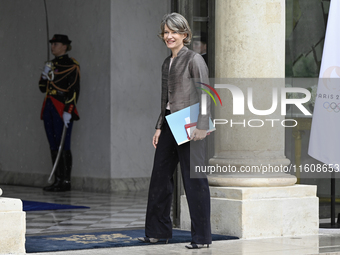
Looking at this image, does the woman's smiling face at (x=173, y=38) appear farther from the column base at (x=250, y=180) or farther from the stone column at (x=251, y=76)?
the column base at (x=250, y=180)

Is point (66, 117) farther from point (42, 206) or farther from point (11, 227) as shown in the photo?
point (11, 227)

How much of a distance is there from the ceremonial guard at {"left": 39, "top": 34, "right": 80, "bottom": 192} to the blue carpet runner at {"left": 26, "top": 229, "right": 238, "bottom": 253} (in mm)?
4805

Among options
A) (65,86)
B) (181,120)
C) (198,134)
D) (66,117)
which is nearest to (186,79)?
(181,120)

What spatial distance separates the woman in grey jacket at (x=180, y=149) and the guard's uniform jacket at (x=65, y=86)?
5474mm

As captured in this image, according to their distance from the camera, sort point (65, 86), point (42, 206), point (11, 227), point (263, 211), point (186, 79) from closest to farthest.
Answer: point (11, 227), point (186, 79), point (263, 211), point (42, 206), point (65, 86)

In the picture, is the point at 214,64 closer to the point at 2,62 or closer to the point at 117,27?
the point at 117,27

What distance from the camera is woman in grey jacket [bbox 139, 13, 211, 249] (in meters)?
4.89

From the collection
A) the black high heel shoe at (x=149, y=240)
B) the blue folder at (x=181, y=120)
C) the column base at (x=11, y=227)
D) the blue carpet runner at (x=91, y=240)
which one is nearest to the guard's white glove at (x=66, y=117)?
the blue carpet runner at (x=91, y=240)

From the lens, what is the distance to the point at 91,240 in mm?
5250

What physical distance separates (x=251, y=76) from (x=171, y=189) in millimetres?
1215

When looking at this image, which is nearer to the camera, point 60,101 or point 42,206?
point 42,206

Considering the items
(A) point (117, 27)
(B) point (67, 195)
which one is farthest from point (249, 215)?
(A) point (117, 27)

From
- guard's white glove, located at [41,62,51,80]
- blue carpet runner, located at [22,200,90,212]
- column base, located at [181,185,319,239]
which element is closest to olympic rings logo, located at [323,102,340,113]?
column base, located at [181,185,319,239]

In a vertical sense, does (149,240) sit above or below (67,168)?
below
